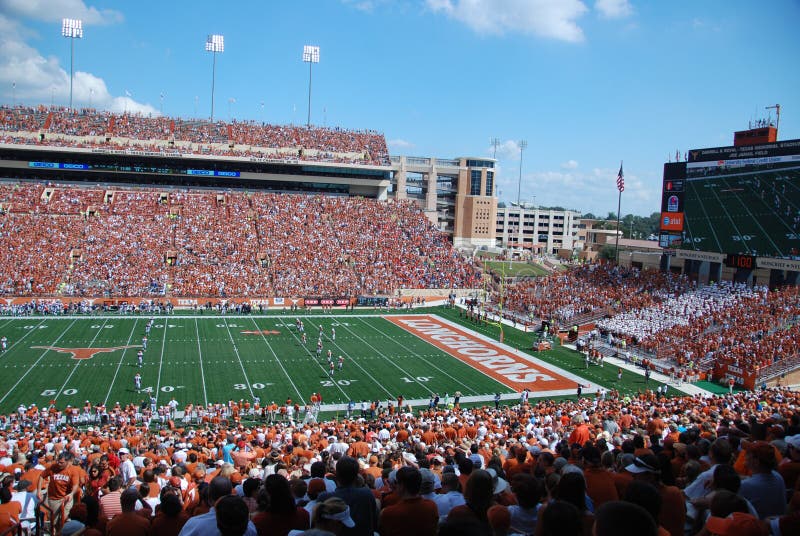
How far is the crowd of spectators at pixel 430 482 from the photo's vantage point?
12.9 feet

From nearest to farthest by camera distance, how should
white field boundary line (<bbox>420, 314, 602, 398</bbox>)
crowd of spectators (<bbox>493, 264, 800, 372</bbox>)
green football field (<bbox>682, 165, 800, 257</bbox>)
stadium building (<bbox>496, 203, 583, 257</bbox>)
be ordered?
white field boundary line (<bbox>420, 314, 602, 398</bbox>) < crowd of spectators (<bbox>493, 264, 800, 372</bbox>) < green football field (<bbox>682, 165, 800, 257</bbox>) < stadium building (<bbox>496, 203, 583, 257</bbox>)

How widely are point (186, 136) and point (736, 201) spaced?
148 feet

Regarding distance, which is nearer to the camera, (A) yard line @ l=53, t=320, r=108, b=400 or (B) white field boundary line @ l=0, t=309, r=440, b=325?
(A) yard line @ l=53, t=320, r=108, b=400

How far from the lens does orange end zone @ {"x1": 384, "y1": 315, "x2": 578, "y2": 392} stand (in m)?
25.4

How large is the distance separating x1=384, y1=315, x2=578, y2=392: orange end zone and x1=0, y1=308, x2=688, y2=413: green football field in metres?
0.82

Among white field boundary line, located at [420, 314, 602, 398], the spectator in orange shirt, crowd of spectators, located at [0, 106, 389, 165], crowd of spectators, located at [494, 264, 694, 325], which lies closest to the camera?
the spectator in orange shirt

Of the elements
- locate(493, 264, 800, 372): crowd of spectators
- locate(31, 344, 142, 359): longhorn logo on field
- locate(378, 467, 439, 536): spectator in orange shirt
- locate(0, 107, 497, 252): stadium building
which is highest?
locate(0, 107, 497, 252): stadium building

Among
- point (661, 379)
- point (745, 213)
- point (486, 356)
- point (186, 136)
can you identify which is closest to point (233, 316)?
point (486, 356)

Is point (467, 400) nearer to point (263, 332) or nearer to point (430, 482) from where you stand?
A: point (263, 332)

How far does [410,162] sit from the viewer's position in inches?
2800

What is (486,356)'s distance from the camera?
29578 mm

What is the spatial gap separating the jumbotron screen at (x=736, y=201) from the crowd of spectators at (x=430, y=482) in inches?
799

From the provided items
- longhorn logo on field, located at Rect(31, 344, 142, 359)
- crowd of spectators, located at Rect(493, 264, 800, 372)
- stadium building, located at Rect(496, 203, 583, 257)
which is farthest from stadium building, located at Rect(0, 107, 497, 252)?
stadium building, located at Rect(496, 203, 583, 257)

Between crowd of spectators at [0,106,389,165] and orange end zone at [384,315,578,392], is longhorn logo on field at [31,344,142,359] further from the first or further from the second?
crowd of spectators at [0,106,389,165]
